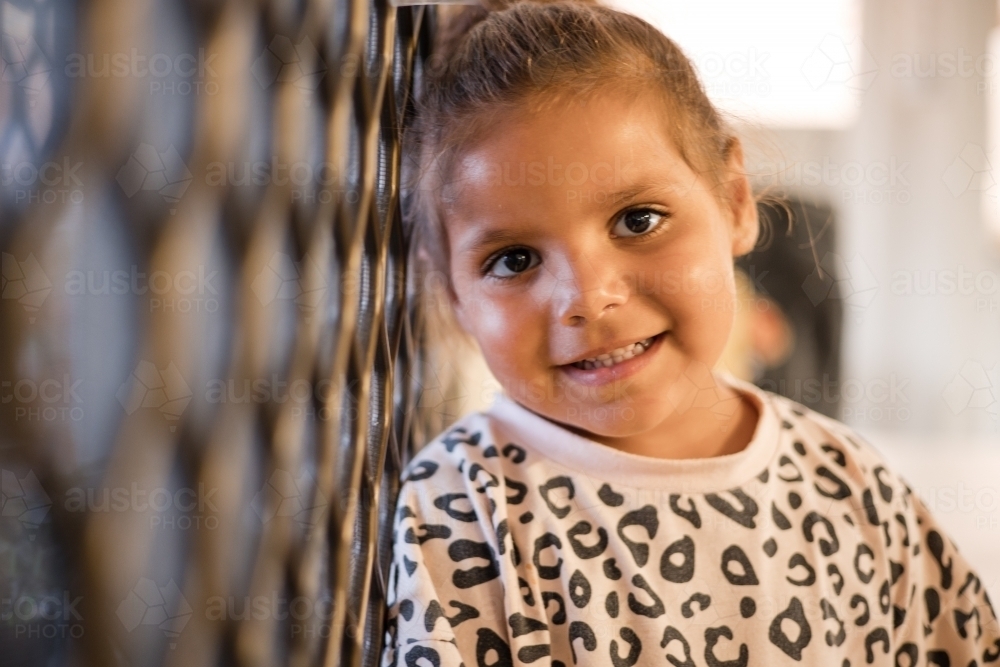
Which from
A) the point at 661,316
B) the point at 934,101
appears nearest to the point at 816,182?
the point at 934,101

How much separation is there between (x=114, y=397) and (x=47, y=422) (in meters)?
0.02

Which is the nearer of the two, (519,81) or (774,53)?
(519,81)

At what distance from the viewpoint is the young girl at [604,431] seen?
0.53 metres

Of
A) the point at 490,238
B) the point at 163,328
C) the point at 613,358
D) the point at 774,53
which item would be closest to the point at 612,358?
the point at 613,358

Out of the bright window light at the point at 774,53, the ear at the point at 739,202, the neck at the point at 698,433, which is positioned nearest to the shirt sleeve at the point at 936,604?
the neck at the point at 698,433

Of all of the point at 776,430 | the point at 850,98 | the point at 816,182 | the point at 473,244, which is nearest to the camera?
the point at 473,244

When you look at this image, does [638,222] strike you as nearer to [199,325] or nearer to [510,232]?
[510,232]

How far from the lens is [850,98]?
220 cm

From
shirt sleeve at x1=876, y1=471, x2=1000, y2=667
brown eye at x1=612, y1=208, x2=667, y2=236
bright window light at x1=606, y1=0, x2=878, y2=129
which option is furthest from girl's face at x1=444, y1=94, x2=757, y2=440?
shirt sleeve at x1=876, y1=471, x2=1000, y2=667

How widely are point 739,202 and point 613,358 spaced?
0.18 metres

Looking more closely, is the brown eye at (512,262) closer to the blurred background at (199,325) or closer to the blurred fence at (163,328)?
the blurred background at (199,325)

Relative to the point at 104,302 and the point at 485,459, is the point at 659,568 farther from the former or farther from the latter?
the point at 104,302

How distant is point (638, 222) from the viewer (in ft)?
1.77

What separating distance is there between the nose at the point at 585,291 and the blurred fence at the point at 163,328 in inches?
7.7
